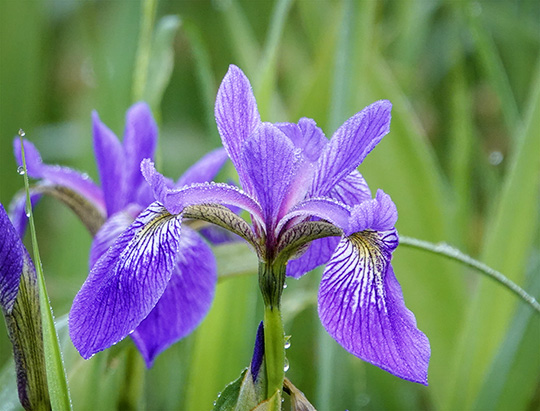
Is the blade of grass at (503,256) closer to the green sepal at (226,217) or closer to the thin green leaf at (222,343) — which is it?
the thin green leaf at (222,343)

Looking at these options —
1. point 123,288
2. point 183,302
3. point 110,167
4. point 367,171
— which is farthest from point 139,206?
point 367,171

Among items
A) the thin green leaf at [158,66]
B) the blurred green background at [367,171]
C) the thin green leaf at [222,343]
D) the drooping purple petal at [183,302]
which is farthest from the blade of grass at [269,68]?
the drooping purple petal at [183,302]

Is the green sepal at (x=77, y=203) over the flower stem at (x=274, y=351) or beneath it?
over

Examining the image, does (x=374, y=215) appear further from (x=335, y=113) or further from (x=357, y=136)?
(x=335, y=113)

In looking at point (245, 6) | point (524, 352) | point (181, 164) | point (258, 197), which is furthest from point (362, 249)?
point (245, 6)

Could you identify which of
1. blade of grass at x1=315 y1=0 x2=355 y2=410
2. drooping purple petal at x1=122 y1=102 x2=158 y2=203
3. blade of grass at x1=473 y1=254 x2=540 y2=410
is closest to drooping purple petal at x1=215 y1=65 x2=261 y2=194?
drooping purple petal at x1=122 y1=102 x2=158 y2=203

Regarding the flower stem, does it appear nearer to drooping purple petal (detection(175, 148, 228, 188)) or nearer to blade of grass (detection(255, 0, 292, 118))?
drooping purple petal (detection(175, 148, 228, 188))
